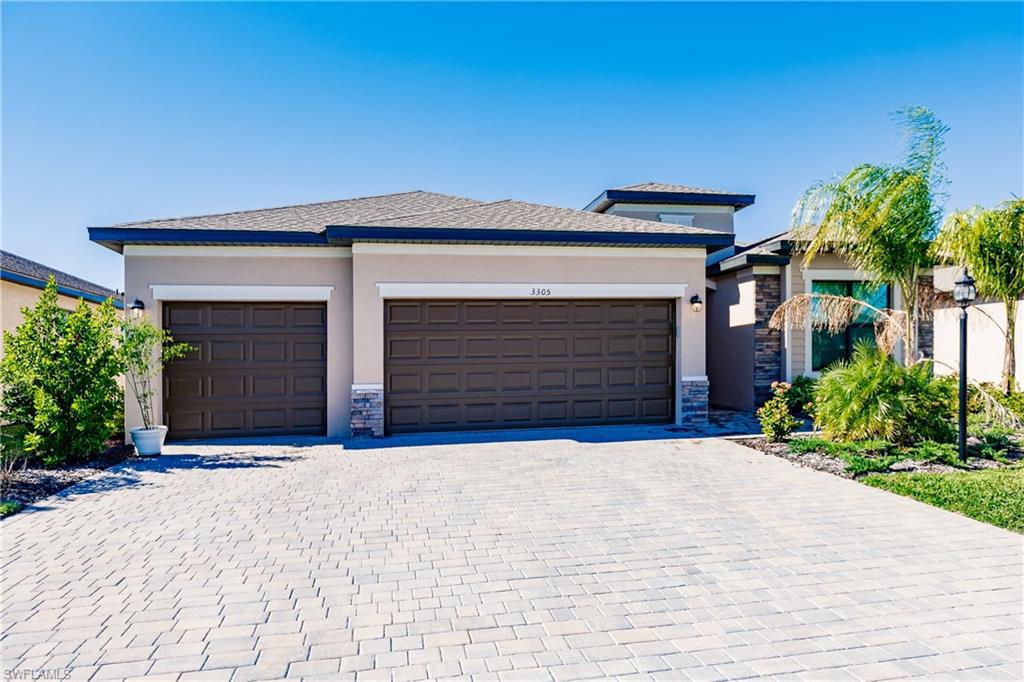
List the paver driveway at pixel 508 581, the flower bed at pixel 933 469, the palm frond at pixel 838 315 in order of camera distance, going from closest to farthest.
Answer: the paver driveway at pixel 508 581, the flower bed at pixel 933 469, the palm frond at pixel 838 315

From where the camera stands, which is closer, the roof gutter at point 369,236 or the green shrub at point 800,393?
the roof gutter at point 369,236

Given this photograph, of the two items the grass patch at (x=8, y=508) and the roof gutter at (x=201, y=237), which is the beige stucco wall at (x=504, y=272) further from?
the grass patch at (x=8, y=508)

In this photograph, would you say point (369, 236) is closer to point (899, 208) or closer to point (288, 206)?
point (288, 206)

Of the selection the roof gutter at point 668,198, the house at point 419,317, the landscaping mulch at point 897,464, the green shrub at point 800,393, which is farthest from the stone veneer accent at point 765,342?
the roof gutter at point 668,198

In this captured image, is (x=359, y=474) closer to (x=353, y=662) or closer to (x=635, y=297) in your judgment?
(x=353, y=662)

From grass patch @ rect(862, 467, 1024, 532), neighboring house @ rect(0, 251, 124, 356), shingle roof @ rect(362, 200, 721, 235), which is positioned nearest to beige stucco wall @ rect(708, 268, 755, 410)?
shingle roof @ rect(362, 200, 721, 235)

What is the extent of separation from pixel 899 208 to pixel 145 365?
12.2m

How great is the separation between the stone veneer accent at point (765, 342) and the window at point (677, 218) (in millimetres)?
4420

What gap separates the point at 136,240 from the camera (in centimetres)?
958

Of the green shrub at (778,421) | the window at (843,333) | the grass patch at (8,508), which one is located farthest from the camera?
the window at (843,333)

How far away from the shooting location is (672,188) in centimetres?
1733

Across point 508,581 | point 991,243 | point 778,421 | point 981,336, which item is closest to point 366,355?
point 508,581

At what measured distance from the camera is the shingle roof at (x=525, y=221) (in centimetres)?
1010

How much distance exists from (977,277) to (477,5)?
10030 millimetres
